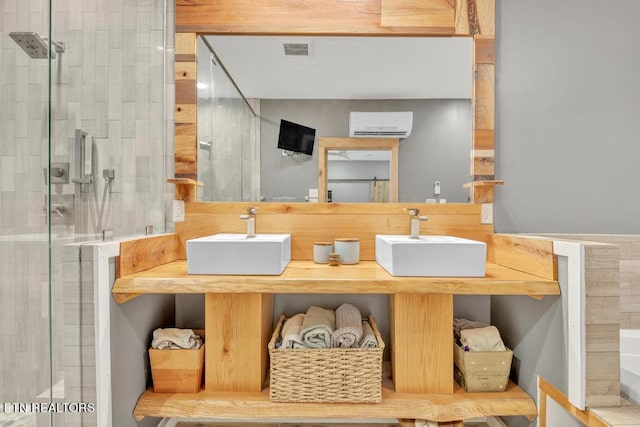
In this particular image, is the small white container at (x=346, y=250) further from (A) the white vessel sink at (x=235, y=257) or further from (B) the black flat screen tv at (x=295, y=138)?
(B) the black flat screen tv at (x=295, y=138)

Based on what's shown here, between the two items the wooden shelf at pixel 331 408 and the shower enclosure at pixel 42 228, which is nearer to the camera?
the shower enclosure at pixel 42 228

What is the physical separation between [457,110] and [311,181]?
81 centimetres

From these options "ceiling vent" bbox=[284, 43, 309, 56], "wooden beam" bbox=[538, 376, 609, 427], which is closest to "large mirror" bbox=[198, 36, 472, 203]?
"ceiling vent" bbox=[284, 43, 309, 56]

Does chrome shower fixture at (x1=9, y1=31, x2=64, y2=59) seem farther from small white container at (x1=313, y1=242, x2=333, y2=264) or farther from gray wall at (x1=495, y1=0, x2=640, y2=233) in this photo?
gray wall at (x1=495, y1=0, x2=640, y2=233)

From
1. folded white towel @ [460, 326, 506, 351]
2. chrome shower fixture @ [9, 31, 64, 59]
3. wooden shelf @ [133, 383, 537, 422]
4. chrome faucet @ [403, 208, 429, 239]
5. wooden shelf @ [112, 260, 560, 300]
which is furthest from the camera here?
chrome faucet @ [403, 208, 429, 239]

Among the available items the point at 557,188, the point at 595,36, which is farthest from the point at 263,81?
the point at 595,36

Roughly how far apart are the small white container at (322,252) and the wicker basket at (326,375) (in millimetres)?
374

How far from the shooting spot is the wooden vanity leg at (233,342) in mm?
1491

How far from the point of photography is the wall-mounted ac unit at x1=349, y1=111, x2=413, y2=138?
1812 mm

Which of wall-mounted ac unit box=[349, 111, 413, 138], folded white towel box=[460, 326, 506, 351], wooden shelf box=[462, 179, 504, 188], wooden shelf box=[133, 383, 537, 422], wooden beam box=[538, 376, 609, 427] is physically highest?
wall-mounted ac unit box=[349, 111, 413, 138]

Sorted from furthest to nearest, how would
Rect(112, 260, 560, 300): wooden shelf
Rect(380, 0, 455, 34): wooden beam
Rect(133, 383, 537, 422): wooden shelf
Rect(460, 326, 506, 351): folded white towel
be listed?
Rect(380, 0, 455, 34): wooden beam, Rect(460, 326, 506, 351): folded white towel, Rect(133, 383, 537, 422): wooden shelf, Rect(112, 260, 560, 300): wooden shelf

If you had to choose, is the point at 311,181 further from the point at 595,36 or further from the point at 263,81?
the point at 595,36

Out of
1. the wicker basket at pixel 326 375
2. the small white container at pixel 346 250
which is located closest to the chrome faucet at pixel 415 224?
the small white container at pixel 346 250

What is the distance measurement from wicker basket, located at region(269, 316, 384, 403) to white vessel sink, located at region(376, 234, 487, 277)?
0.38 meters
